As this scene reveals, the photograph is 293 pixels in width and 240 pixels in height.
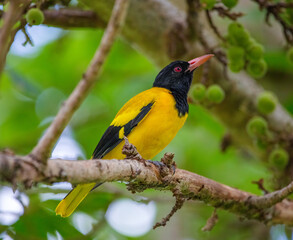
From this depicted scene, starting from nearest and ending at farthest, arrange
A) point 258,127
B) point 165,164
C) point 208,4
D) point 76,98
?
1. point 76,98
2. point 165,164
3. point 208,4
4. point 258,127

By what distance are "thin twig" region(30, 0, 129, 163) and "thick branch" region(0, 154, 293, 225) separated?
0.22ft

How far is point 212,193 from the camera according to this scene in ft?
10.4

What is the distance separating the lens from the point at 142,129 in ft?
12.4

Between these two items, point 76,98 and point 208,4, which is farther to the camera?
point 208,4

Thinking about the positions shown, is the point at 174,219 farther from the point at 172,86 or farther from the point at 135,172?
the point at 135,172

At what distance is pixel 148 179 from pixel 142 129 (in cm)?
120

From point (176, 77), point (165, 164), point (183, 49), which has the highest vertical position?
point (183, 49)

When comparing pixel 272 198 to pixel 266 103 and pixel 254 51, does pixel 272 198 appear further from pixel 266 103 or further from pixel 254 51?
pixel 254 51

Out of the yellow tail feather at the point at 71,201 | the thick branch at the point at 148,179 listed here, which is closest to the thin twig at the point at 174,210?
the thick branch at the point at 148,179

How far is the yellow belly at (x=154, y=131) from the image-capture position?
3.74m

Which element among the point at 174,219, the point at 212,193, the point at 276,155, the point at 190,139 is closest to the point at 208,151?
the point at 190,139

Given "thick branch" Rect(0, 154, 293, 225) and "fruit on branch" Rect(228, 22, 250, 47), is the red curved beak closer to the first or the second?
"fruit on branch" Rect(228, 22, 250, 47)

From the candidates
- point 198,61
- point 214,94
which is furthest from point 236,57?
point 198,61

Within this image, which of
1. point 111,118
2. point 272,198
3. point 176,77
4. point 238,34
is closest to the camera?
point 272,198
